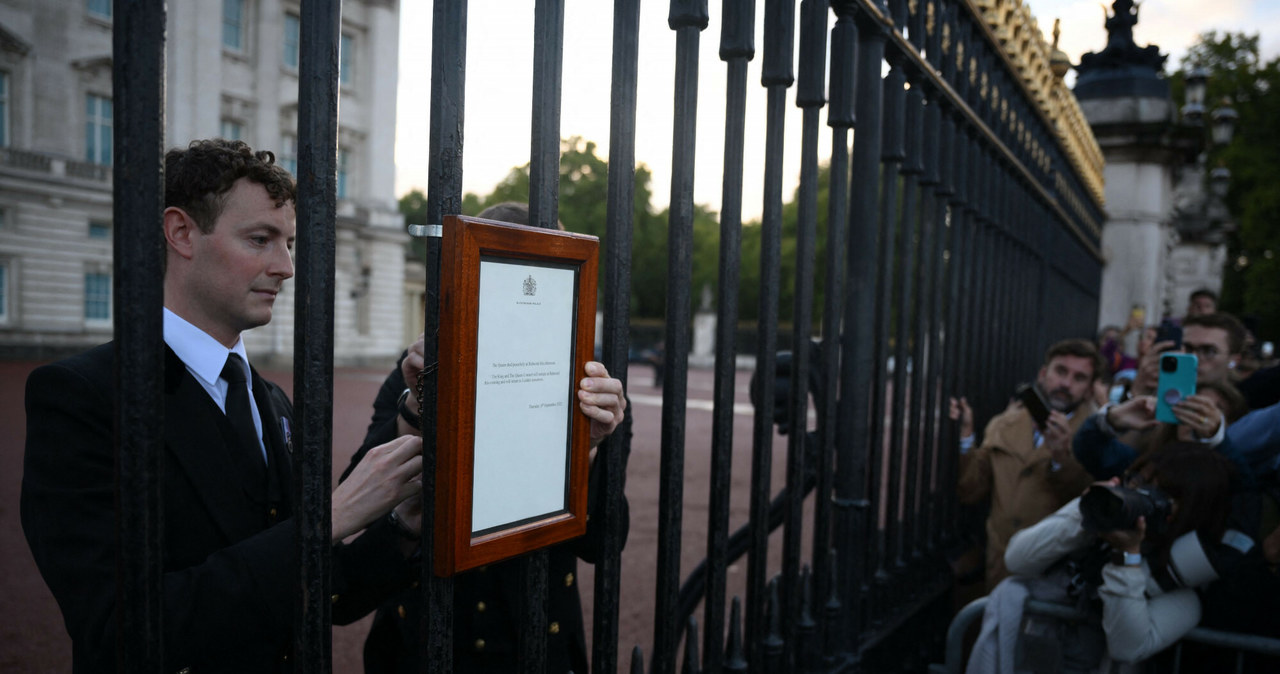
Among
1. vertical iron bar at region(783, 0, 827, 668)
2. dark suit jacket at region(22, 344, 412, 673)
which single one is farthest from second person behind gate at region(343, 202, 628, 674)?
dark suit jacket at region(22, 344, 412, 673)

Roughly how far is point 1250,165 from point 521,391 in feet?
96.4

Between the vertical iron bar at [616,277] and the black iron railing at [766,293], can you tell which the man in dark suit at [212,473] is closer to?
the black iron railing at [766,293]

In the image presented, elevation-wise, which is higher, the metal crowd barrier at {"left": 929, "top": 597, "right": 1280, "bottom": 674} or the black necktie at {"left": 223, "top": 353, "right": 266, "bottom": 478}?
the black necktie at {"left": 223, "top": 353, "right": 266, "bottom": 478}

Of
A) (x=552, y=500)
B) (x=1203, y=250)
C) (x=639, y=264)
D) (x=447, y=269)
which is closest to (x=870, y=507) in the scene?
(x=552, y=500)

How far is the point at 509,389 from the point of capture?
3.78 feet

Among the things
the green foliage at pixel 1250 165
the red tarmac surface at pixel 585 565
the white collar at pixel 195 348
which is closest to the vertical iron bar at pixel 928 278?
the red tarmac surface at pixel 585 565

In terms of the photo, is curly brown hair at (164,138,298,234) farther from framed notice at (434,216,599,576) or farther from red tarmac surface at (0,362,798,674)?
red tarmac surface at (0,362,798,674)

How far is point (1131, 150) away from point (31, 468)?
9.66 m

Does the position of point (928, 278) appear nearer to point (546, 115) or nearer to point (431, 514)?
point (546, 115)

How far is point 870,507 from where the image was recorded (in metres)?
2.61

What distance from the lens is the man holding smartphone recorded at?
382 centimetres

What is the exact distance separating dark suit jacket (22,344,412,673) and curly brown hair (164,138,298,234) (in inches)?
10.1

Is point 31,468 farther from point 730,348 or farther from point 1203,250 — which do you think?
point 1203,250

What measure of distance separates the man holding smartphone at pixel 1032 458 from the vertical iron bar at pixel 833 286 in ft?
5.76
